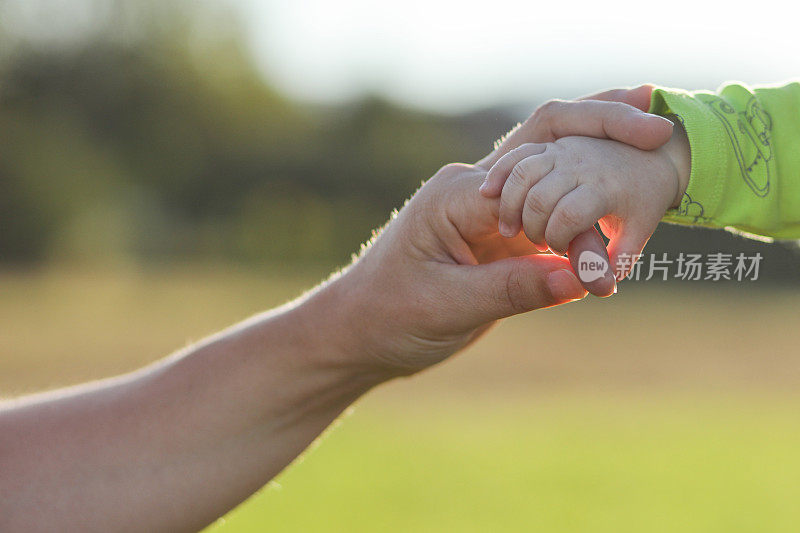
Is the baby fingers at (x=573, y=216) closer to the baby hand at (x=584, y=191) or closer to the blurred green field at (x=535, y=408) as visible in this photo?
the baby hand at (x=584, y=191)

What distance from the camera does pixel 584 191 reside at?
4.71ft

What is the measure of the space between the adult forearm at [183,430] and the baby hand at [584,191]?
1.76 feet

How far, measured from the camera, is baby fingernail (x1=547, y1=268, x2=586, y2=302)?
1.45m

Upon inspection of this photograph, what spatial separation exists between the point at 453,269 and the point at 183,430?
29.1 inches

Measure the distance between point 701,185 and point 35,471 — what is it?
1533 mm

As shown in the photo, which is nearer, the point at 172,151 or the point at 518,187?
the point at 518,187

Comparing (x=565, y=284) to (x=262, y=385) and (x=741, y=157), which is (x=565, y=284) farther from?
(x=262, y=385)

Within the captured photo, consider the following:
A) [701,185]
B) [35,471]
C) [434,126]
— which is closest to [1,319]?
[434,126]

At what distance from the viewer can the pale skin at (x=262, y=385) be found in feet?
5.30

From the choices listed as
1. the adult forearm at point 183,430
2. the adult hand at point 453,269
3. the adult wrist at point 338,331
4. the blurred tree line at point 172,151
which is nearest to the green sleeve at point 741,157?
the adult hand at point 453,269

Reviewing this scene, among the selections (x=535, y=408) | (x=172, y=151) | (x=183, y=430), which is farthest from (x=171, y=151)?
(x=183, y=430)

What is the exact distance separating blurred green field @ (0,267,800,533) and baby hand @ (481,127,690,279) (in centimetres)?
524

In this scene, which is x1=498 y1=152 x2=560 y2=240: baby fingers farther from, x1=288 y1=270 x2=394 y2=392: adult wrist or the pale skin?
x1=288 y1=270 x2=394 y2=392: adult wrist

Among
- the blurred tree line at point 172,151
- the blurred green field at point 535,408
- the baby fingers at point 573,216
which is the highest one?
the blurred tree line at point 172,151
